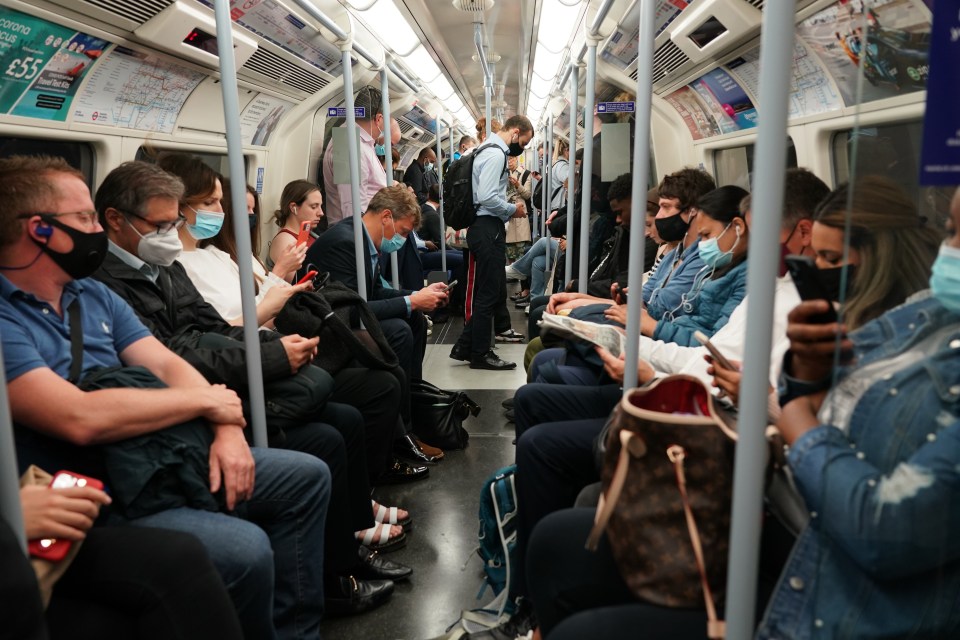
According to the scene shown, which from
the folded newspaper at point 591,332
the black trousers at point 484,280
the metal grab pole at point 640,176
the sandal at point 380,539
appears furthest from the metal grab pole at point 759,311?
the black trousers at point 484,280

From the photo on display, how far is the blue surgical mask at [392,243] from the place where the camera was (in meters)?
4.10

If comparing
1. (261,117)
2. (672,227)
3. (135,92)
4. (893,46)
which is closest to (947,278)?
(893,46)

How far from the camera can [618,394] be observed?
2578 millimetres

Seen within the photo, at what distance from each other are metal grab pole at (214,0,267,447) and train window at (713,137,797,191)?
2.87 meters

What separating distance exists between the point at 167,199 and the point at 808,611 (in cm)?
215

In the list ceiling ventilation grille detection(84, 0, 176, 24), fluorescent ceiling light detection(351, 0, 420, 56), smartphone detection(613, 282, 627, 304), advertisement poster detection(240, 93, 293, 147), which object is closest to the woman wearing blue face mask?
smartphone detection(613, 282, 627, 304)

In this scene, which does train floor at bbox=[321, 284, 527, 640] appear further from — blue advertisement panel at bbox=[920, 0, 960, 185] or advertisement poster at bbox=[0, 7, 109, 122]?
advertisement poster at bbox=[0, 7, 109, 122]

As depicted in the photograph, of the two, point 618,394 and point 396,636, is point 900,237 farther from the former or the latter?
point 396,636

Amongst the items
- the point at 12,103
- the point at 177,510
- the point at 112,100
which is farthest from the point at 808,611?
the point at 112,100

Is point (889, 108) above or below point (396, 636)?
above

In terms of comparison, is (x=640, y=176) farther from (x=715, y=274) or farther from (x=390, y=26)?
(x=390, y=26)

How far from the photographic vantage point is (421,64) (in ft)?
23.7

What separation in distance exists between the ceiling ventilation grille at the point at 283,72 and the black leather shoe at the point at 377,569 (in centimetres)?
306

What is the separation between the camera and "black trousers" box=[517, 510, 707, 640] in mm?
1278
